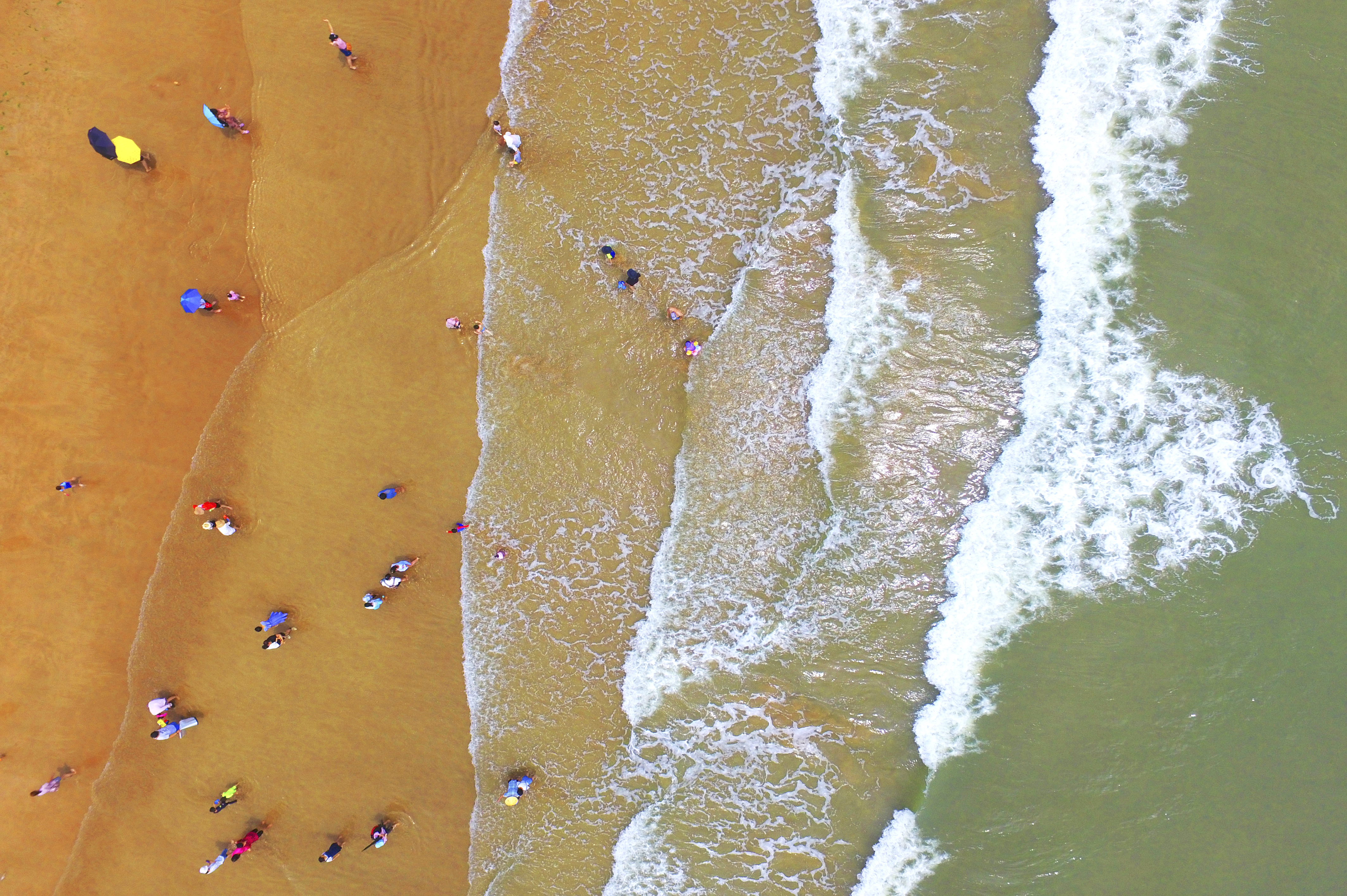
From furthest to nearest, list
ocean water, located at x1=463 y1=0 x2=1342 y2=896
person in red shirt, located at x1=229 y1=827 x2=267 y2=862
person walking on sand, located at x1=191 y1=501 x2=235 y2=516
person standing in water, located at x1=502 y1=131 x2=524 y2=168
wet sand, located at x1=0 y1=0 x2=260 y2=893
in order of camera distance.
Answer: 1. wet sand, located at x1=0 y1=0 x2=260 y2=893
2. person in red shirt, located at x1=229 y1=827 x2=267 y2=862
3. person walking on sand, located at x1=191 y1=501 x2=235 y2=516
4. ocean water, located at x1=463 y1=0 x2=1342 y2=896
5. person standing in water, located at x1=502 y1=131 x2=524 y2=168

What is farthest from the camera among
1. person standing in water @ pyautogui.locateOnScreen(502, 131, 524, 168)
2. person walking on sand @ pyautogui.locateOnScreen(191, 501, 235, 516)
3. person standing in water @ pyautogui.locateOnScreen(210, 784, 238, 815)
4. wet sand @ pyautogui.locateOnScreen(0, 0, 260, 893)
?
wet sand @ pyautogui.locateOnScreen(0, 0, 260, 893)

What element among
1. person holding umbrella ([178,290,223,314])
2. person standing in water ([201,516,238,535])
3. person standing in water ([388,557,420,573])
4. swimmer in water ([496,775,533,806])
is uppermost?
person holding umbrella ([178,290,223,314])

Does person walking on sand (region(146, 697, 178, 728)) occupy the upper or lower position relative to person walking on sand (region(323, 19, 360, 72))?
lower

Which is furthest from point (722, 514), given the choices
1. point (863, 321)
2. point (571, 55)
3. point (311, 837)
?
point (311, 837)

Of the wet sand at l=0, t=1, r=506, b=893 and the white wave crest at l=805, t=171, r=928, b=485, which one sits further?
the wet sand at l=0, t=1, r=506, b=893

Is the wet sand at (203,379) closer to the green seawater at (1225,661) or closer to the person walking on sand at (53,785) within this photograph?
the person walking on sand at (53,785)

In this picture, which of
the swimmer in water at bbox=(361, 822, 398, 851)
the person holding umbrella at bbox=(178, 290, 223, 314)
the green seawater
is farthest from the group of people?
the swimmer in water at bbox=(361, 822, 398, 851)

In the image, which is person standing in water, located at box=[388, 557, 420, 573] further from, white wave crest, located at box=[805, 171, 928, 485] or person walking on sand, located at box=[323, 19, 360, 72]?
person walking on sand, located at box=[323, 19, 360, 72]
